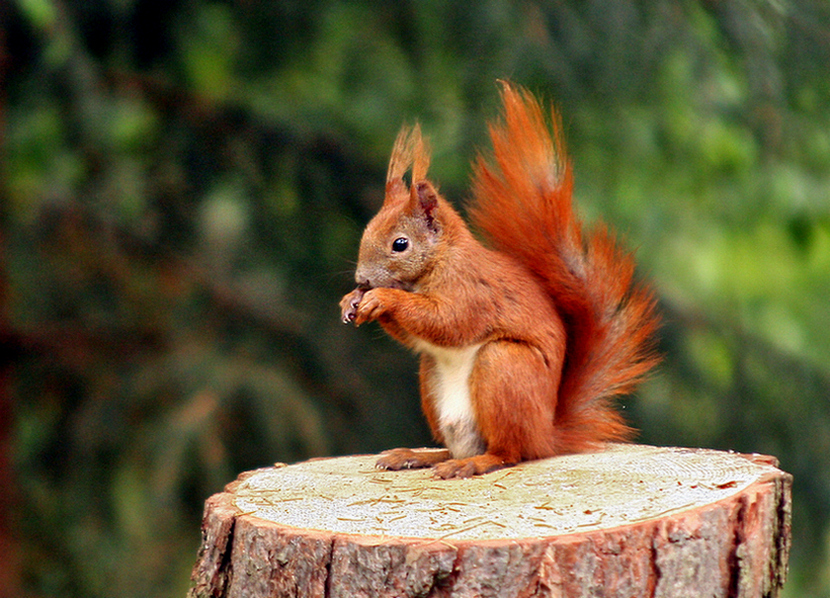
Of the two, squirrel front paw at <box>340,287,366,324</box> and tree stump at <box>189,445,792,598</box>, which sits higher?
squirrel front paw at <box>340,287,366,324</box>

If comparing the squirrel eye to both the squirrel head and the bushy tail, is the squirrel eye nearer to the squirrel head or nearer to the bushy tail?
the squirrel head

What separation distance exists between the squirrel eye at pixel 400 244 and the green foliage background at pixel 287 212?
2.71 feet

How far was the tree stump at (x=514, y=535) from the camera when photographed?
1.13 metres

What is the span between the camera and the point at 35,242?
9.05 feet

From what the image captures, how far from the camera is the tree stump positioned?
1128 mm

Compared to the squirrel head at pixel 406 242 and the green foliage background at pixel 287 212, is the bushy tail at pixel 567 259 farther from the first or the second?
the green foliage background at pixel 287 212

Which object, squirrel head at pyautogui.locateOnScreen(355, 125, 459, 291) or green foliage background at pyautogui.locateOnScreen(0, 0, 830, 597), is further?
green foliage background at pyautogui.locateOnScreen(0, 0, 830, 597)

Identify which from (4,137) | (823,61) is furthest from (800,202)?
(4,137)

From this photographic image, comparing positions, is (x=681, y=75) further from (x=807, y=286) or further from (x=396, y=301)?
(x=807, y=286)

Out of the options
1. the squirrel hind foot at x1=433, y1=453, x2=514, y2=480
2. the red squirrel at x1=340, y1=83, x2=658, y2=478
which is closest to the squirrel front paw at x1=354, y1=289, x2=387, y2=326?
the red squirrel at x1=340, y1=83, x2=658, y2=478

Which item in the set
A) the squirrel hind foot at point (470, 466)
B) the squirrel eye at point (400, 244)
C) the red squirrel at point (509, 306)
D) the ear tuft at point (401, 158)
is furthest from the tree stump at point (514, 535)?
the ear tuft at point (401, 158)

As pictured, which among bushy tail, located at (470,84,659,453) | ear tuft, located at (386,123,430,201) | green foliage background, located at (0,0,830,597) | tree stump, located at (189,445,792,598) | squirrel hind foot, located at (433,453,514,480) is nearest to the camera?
tree stump, located at (189,445,792,598)

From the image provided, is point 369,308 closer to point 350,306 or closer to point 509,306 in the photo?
point 350,306

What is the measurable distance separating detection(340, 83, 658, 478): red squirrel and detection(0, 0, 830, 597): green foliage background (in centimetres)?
76
